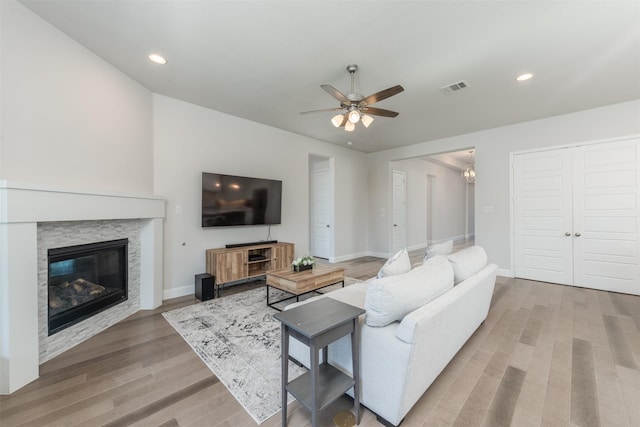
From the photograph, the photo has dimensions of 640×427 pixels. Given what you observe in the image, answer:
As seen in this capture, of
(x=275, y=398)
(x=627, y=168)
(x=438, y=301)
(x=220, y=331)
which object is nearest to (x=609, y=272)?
(x=627, y=168)

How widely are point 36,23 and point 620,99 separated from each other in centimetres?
676

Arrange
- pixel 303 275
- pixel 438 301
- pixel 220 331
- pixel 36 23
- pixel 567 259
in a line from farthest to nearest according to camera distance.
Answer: pixel 567 259 < pixel 303 275 < pixel 220 331 < pixel 36 23 < pixel 438 301

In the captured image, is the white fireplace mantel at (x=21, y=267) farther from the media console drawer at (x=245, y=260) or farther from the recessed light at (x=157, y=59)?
the media console drawer at (x=245, y=260)

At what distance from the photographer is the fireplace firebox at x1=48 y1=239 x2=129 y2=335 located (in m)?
2.31

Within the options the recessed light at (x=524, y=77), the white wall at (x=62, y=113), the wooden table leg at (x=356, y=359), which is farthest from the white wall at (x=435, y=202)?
the wooden table leg at (x=356, y=359)

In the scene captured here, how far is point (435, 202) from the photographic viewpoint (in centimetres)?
861

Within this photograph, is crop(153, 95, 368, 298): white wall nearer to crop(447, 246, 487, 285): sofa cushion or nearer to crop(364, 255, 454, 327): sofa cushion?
crop(364, 255, 454, 327): sofa cushion

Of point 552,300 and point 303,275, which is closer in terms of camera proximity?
point 303,275

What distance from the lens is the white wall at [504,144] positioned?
151 inches

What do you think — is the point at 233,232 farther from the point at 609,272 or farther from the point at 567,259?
the point at 609,272

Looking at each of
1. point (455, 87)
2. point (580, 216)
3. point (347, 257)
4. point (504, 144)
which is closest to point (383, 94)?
point (455, 87)

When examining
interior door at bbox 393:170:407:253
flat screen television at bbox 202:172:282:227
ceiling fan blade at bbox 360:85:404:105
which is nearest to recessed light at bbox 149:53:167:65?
flat screen television at bbox 202:172:282:227

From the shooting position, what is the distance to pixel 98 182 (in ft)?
8.84

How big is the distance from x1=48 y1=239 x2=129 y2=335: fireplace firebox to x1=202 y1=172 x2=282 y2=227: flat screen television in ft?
3.85
